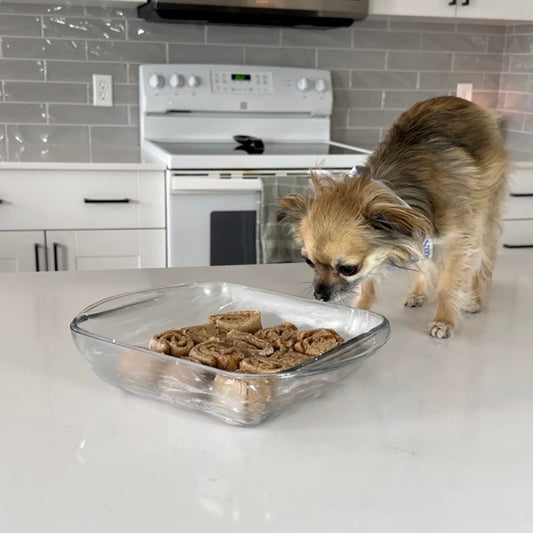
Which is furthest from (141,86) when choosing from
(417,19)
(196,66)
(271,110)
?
(417,19)

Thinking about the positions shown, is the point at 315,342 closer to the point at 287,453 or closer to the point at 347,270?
the point at 287,453

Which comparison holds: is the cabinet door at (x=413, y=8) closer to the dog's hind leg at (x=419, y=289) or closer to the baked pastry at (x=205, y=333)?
the dog's hind leg at (x=419, y=289)

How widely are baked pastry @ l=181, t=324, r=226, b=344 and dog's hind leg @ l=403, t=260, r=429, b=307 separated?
0.54m

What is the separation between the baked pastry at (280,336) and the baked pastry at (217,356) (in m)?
0.07

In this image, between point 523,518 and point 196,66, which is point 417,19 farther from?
point 523,518

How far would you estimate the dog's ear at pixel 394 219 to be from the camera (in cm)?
111

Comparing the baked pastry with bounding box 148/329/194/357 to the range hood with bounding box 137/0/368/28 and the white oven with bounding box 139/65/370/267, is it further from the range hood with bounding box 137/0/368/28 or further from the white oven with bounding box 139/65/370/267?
the range hood with bounding box 137/0/368/28

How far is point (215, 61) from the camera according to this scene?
313 cm

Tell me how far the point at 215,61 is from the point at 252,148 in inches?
21.4

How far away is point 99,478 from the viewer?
0.67 metres

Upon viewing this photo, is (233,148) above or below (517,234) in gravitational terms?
above

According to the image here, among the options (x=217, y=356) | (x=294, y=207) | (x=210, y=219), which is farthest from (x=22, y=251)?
(x=217, y=356)

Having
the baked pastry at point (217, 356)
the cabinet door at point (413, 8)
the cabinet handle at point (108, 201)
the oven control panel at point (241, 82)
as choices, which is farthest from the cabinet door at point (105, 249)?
the baked pastry at point (217, 356)

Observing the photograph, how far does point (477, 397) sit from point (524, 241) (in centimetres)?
231
